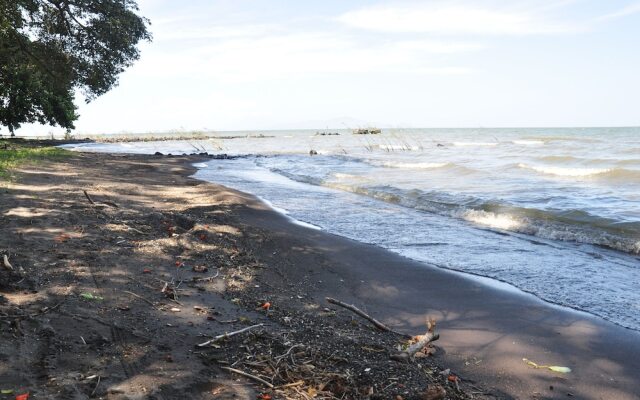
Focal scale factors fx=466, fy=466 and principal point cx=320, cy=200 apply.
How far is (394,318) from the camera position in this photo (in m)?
4.80

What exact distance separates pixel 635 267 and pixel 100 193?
9973 mm

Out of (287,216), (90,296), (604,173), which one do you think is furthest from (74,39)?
(604,173)

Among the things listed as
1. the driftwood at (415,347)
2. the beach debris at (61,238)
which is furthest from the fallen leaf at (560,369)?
the beach debris at (61,238)

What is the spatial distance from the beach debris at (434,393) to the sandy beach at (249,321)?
0.03m

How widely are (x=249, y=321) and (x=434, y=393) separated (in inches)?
67.2

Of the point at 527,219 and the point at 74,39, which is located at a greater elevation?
the point at 74,39

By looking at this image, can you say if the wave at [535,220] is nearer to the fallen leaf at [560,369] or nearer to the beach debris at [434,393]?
the fallen leaf at [560,369]

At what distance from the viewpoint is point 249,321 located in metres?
4.04

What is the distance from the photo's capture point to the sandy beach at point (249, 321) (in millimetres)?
3002

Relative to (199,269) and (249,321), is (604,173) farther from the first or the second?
(249,321)

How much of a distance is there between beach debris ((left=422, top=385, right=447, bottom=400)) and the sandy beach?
3 cm

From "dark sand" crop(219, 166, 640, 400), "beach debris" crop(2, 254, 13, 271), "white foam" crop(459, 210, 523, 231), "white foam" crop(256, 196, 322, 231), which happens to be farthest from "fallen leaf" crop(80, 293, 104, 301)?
"white foam" crop(459, 210, 523, 231)

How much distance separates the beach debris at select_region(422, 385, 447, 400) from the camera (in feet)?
9.82

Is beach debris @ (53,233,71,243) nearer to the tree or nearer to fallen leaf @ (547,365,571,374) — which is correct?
fallen leaf @ (547,365,571,374)
